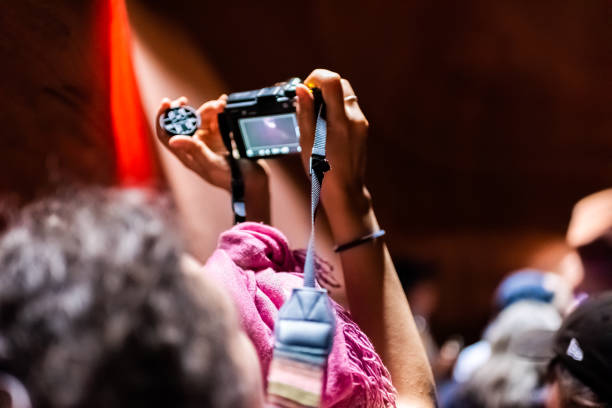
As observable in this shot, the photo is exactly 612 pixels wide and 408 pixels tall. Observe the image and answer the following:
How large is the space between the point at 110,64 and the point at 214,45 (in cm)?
38

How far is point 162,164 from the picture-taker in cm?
102

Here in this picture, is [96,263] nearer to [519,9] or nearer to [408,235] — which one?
[519,9]

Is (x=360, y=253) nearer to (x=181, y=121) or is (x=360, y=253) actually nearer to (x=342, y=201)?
(x=342, y=201)

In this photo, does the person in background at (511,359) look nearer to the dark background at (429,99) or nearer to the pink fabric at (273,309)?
the dark background at (429,99)

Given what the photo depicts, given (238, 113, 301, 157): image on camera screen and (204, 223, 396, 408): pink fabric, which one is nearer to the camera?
(204, 223, 396, 408): pink fabric

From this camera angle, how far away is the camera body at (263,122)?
2.54ft

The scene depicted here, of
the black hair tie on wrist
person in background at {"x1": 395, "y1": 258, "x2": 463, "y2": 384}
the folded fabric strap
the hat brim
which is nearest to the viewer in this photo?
the folded fabric strap

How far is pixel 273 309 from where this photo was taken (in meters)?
0.63

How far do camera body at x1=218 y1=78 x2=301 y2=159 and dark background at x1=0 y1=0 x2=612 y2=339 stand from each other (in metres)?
0.19

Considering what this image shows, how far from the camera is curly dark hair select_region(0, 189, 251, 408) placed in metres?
0.38

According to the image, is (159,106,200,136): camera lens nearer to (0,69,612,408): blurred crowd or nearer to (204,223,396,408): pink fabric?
(0,69,612,408): blurred crowd

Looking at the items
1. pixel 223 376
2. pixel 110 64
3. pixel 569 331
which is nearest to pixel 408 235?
pixel 569 331

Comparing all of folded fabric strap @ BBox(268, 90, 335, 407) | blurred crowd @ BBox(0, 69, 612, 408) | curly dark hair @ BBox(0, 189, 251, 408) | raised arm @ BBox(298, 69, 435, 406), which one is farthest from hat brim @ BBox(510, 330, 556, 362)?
curly dark hair @ BBox(0, 189, 251, 408)

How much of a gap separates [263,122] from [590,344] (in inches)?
20.3
